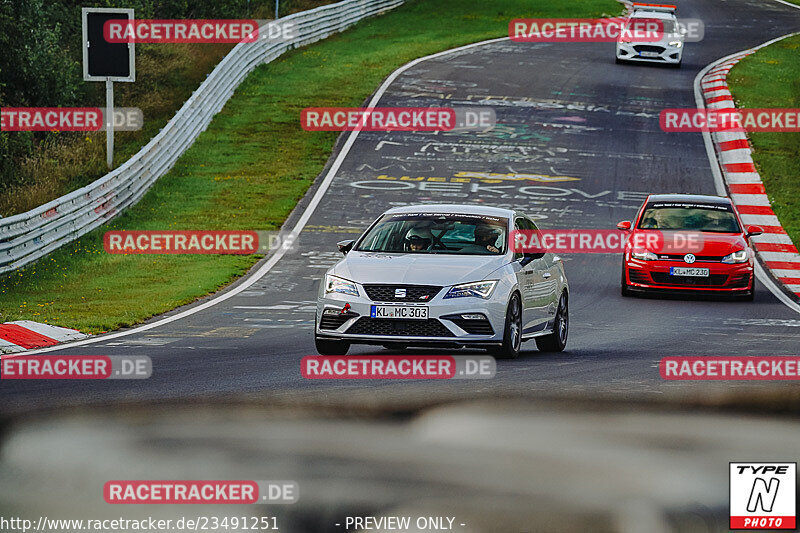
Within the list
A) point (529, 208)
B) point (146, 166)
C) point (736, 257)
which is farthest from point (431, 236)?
point (146, 166)

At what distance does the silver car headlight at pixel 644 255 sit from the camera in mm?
20781

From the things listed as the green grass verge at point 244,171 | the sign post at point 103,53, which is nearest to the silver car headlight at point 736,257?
the green grass verge at point 244,171

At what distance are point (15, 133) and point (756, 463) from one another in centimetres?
2596

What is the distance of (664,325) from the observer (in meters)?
17.6

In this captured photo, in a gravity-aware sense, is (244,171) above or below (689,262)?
above

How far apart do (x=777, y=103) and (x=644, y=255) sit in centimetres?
2168

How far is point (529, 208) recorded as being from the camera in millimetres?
29438

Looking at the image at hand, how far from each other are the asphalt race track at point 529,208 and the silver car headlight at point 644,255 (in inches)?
25.5

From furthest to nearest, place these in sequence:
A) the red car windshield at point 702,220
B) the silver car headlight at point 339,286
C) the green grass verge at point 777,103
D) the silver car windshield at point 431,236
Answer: the green grass verge at point 777,103 < the red car windshield at point 702,220 < the silver car windshield at point 431,236 < the silver car headlight at point 339,286

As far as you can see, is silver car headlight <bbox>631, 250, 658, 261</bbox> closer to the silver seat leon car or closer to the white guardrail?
the silver seat leon car

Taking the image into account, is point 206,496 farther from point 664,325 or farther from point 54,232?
point 54,232

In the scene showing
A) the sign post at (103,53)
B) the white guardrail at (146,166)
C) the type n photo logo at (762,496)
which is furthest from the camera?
the sign post at (103,53)

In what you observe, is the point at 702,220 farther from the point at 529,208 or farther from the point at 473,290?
the point at 473,290

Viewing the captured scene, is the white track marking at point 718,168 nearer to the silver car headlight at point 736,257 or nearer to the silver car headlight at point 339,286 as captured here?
the silver car headlight at point 736,257
